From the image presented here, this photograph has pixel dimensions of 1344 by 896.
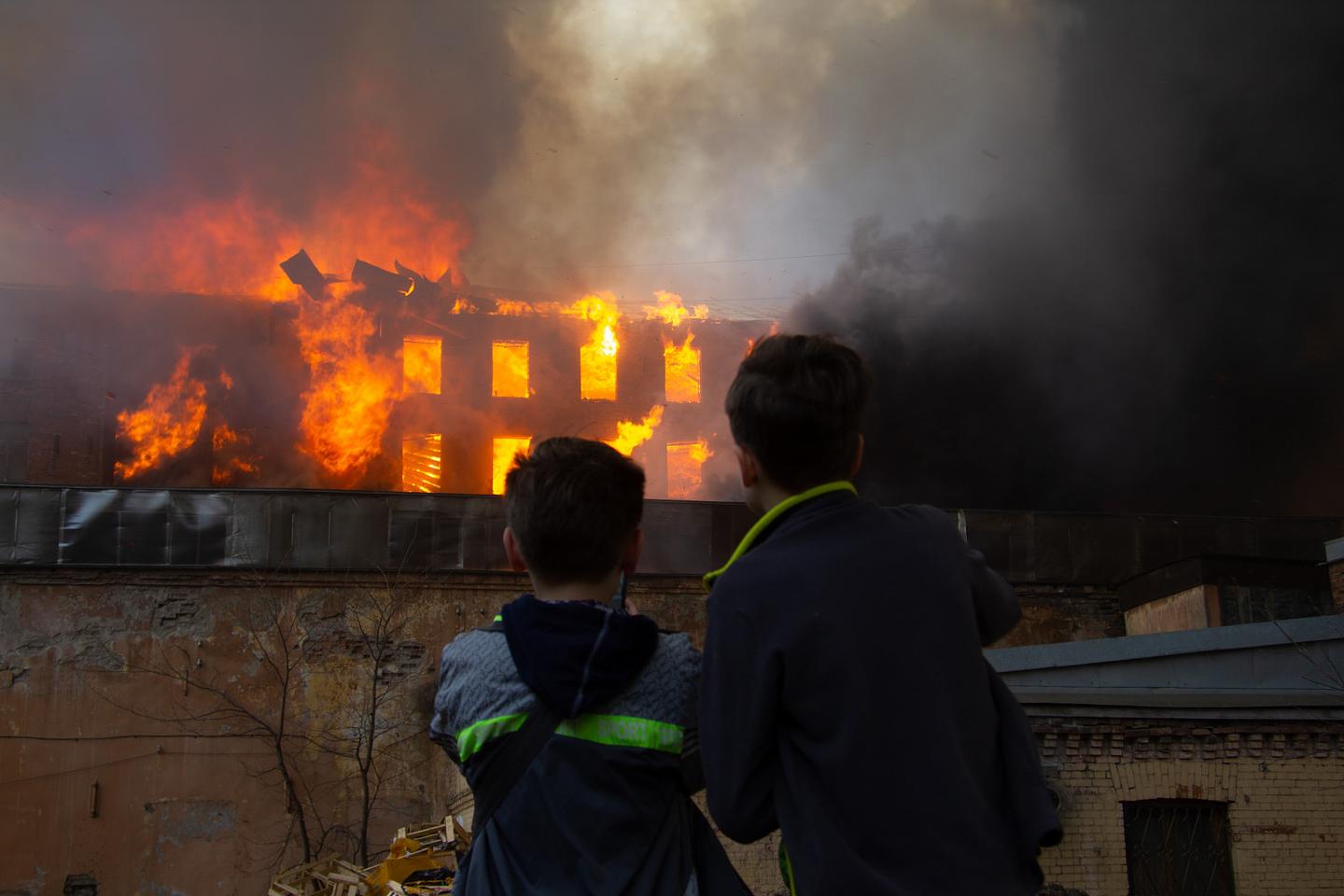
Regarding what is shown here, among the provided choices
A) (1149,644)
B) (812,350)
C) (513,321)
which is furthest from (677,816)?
(513,321)

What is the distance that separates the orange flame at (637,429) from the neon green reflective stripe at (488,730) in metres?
26.5

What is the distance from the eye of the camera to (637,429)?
2903cm

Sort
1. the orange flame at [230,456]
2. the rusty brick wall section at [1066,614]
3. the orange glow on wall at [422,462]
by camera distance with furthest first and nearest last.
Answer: the orange glow on wall at [422,462] < the orange flame at [230,456] < the rusty brick wall section at [1066,614]

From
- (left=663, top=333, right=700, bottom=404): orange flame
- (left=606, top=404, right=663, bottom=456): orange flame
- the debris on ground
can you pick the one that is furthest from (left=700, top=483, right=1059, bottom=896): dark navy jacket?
(left=663, top=333, right=700, bottom=404): orange flame

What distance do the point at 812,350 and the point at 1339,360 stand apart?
27.9 meters

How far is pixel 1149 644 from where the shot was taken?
11.1 meters

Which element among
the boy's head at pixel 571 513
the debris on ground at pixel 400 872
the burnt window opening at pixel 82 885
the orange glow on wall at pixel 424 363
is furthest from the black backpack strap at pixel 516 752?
the orange glow on wall at pixel 424 363

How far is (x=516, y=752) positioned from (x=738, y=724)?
19.7 inches

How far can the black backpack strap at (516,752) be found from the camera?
2123 millimetres

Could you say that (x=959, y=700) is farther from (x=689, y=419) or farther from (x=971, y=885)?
(x=689, y=419)

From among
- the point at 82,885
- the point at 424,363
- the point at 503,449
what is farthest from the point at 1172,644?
the point at 424,363

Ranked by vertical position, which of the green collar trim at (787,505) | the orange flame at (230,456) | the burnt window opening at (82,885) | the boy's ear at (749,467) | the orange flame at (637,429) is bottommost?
the burnt window opening at (82,885)

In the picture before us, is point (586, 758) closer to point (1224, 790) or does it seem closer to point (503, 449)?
point (1224, 790)

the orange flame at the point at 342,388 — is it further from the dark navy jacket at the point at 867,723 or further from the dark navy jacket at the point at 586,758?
the dark navy jacket at the point at 867,723
